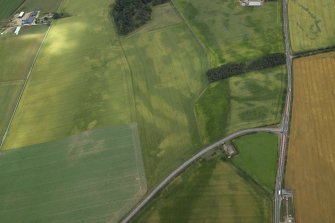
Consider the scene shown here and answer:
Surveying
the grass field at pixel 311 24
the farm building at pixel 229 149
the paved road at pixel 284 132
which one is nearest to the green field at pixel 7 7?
the paved road at pixel 284 132

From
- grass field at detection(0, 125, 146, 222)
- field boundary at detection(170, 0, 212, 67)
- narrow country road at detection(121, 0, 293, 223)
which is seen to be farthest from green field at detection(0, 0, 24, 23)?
narrow country road at detection(121, 0, 293, 223)

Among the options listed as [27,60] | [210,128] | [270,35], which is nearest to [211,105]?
[210,128]

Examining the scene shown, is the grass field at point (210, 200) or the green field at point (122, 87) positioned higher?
the green field at point (122, 87)

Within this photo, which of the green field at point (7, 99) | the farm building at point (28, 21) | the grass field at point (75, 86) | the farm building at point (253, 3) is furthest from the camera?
the farm building at point (28, 21)

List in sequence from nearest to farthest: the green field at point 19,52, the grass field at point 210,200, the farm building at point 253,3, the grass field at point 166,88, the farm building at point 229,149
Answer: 1. the grass field at point 210,200
2. the farm building at point 229,149
3. the grass field at point 166,88
4. the green field at point 19,52
5. the farm building at point 253,3

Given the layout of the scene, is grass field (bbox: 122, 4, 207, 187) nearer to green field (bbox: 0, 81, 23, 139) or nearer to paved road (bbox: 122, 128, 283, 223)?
paved road (bbox: 122, 128, 283, 223)

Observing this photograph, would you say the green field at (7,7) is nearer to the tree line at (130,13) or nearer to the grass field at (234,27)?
the tree line at (130,13)

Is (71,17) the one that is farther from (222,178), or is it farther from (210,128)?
(222,178)
